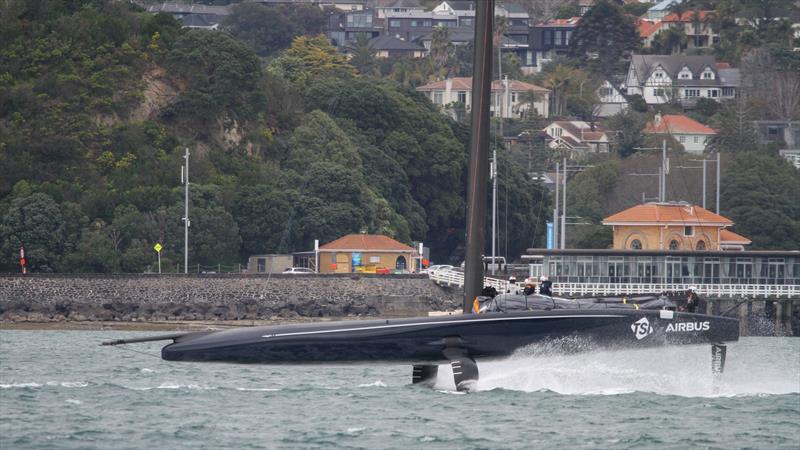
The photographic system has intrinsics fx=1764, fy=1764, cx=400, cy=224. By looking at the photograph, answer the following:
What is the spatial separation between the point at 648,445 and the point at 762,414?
4.79m

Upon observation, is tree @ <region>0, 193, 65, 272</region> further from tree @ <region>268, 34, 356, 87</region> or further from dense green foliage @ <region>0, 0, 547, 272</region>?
tree @ <region>268, 34, 356, 87</region>

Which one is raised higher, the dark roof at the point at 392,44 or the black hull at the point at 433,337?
the dark roof at the point at 392,44

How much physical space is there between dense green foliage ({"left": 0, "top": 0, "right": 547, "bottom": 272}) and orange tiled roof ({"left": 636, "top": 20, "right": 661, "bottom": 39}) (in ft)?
307

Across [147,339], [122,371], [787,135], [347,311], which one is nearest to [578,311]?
[147,339]

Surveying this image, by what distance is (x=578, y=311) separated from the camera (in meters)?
30.7

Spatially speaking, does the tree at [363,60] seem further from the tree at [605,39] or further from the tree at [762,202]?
the tree at [762,202]

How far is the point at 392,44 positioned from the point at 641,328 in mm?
166225

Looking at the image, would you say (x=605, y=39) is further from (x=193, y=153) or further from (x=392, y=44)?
(x=193, y=153)

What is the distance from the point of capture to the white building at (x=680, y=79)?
170m

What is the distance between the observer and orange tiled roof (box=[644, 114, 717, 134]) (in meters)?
146

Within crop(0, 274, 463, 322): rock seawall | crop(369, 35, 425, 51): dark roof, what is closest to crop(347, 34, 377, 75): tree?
crop(369, 35, 425, 51): dark roof

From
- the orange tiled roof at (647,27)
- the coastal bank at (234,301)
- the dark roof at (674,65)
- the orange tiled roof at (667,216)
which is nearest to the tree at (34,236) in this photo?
the coastal bank at (234,301)

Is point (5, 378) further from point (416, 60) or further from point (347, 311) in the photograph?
point (416, 60)

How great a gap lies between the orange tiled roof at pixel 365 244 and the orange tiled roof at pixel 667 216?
397 inches
